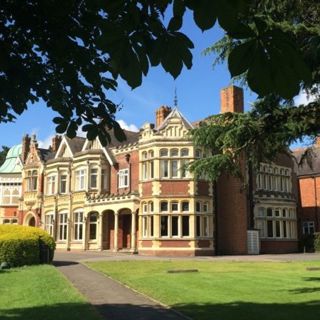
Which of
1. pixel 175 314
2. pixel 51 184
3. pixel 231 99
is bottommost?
pixel 175 314

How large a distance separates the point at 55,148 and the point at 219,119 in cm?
3711

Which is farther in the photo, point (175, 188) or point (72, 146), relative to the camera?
point (72, 146)

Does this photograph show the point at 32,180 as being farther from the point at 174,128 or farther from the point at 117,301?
the point at 117,301

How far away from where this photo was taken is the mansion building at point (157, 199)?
3450cm

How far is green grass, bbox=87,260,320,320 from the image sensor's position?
1028 cm

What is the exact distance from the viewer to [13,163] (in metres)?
58.3

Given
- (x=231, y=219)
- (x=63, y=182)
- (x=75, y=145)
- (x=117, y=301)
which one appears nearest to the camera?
(x=117, y=301)

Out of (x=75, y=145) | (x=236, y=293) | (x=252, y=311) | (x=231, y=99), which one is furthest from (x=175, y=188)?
(x=252, y=311)

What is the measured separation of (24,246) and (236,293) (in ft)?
39.2

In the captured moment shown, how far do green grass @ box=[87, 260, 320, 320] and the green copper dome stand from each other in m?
40.2

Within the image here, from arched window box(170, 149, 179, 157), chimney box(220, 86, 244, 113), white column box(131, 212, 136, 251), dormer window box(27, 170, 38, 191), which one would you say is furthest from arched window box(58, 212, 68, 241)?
chimney box(220, 86, 244, 113)

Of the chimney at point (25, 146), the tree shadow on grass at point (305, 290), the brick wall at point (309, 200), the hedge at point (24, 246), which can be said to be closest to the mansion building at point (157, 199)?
the brick wall at point (309, 200)

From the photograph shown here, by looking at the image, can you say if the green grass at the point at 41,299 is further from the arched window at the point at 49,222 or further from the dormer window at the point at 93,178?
the arched window at the point at 49,222

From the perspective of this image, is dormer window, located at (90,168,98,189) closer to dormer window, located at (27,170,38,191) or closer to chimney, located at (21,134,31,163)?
dormer window, located at (27,170,38,191)
